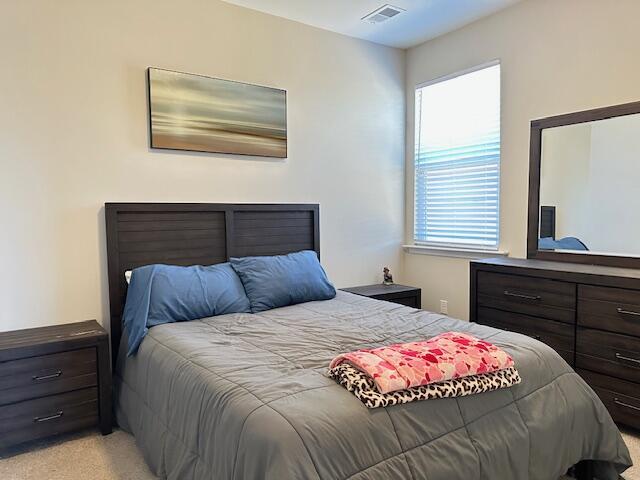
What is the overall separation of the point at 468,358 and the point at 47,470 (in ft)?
6.71

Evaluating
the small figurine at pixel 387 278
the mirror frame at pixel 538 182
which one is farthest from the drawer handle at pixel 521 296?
the small figurine at pixel 387 278

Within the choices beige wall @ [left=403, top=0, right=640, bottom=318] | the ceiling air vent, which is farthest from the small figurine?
the ceiling air vent

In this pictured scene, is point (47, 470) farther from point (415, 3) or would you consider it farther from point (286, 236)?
point (415, 3)

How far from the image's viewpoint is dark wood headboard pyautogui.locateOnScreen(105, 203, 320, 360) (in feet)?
9.53

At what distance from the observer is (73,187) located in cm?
282

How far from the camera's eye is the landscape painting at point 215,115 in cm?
305

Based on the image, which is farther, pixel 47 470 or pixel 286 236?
pixel 286 236

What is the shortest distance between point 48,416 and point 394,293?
2.51 metres

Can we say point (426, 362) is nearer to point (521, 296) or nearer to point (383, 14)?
point (521, 296)

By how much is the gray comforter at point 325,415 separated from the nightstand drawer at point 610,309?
0.64 m

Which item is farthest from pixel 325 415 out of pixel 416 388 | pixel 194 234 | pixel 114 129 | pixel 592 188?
pixel 592 188

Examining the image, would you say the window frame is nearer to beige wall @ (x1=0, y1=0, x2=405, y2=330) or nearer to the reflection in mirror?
the reflection in mirror

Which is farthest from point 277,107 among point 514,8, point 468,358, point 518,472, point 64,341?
point 518,472

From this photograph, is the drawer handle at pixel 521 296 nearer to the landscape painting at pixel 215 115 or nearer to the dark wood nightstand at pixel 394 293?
the dark wood nightstand at pixel 394 293
